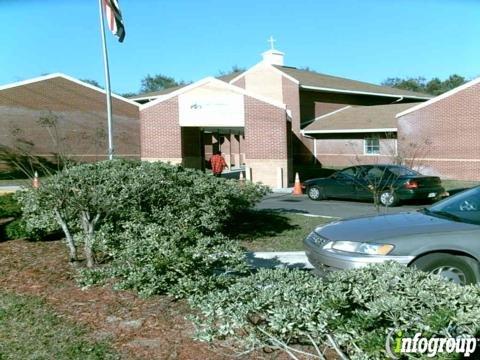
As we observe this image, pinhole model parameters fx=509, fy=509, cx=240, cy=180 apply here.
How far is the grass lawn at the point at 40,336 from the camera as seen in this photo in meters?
3.77

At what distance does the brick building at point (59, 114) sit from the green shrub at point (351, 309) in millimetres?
25855

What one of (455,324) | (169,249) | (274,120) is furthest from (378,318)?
(274,120)

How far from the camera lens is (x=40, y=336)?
4121mm

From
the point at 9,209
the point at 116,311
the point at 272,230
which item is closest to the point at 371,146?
the point at 272,230

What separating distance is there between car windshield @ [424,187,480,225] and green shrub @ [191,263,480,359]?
2.50 m

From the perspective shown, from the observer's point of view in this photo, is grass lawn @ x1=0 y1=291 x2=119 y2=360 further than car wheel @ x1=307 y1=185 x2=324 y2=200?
No

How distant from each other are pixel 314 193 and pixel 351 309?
52.4ft

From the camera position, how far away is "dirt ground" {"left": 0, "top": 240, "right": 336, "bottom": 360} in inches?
148

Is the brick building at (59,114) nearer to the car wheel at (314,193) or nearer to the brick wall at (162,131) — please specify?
the brick wall at (162,131)

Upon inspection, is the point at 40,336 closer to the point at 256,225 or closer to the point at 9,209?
the point at 256,225

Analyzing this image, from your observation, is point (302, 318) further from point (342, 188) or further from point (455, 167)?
point (455, 167)

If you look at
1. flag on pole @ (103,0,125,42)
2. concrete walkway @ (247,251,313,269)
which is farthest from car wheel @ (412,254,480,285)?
flag on pole @ (103,0,125,42)

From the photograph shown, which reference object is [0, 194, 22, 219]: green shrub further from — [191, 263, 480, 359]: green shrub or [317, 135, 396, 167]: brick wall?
[317, 135, 396, 167]: brick wall

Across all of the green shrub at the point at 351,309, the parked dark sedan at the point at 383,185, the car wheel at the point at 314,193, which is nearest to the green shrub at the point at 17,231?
the green shrub at the point at 351,309
